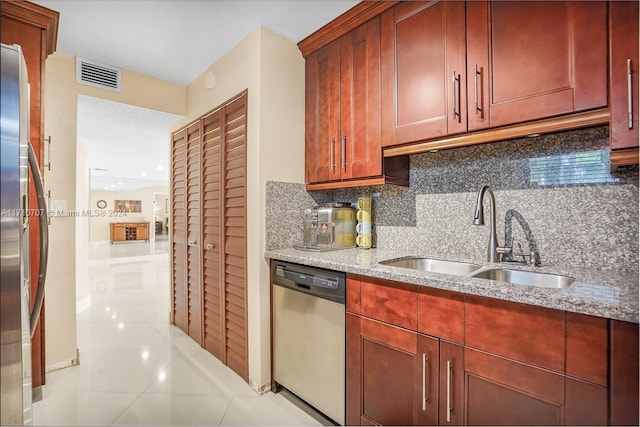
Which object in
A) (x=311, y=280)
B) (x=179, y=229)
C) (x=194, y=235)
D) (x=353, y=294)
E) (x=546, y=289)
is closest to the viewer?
(x=546, y=289)

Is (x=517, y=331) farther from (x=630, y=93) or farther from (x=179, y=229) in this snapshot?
(x=179, y=229)

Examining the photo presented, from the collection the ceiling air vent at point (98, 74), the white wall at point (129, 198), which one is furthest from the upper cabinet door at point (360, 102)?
the white wall at point (129, 198)

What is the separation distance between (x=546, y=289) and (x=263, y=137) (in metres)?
1.66

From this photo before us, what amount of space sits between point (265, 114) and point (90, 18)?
47.6 inches

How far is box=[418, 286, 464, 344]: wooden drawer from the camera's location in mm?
1142

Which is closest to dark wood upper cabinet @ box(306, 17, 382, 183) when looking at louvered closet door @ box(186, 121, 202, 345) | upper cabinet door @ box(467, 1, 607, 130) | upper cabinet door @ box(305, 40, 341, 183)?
upper cabinet door @ box(305, 40, 341, 183)

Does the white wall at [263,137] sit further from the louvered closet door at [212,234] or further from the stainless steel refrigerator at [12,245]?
the stainless steel refrigerator at [12,245]

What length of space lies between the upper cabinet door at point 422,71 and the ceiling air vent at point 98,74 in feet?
7.20

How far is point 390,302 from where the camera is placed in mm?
1348

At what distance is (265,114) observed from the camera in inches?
78.7

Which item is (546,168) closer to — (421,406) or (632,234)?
(632,234)

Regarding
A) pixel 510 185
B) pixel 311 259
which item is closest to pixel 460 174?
pixel 510 185

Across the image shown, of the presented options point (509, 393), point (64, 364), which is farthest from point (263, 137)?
point (64, 364)

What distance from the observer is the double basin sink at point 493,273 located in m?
1.32
